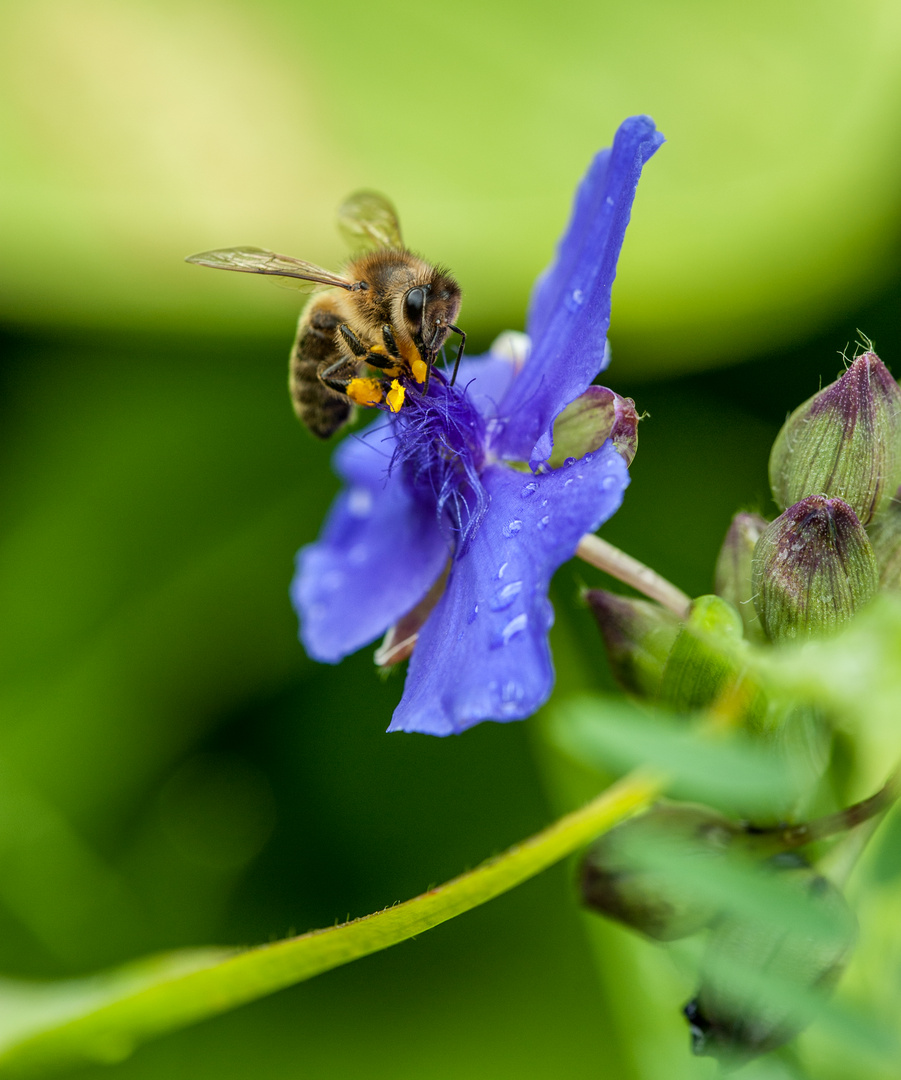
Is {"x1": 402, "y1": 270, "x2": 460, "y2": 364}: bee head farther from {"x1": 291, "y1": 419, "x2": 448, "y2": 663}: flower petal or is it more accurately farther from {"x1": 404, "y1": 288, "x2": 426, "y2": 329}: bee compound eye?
{"x1": 291, "y1": 419, "x2": 448, "y2": 663}: flower petal

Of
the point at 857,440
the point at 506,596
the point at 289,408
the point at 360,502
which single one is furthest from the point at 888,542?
the point at 289,408

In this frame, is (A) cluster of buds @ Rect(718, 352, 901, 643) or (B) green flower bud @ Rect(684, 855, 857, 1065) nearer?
(B) green flower bud @ Rect(684, 855, 857, 1065)

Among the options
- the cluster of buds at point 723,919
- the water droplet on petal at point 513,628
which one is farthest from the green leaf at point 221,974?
the water droplet on petal at point 513,628

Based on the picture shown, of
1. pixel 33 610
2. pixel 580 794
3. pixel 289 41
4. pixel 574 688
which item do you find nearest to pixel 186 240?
pixel 289 41

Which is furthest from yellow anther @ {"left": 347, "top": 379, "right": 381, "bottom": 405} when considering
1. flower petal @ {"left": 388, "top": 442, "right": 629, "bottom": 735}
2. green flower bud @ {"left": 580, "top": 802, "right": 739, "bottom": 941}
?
green flower bud @ {"left": 580, "top": 802, "right": 739, "bottom": 941}

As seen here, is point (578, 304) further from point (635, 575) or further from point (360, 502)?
point (360, 502)

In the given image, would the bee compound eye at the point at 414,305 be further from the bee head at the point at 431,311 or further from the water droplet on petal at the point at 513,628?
the water droplet on petal at the point at 513,628
